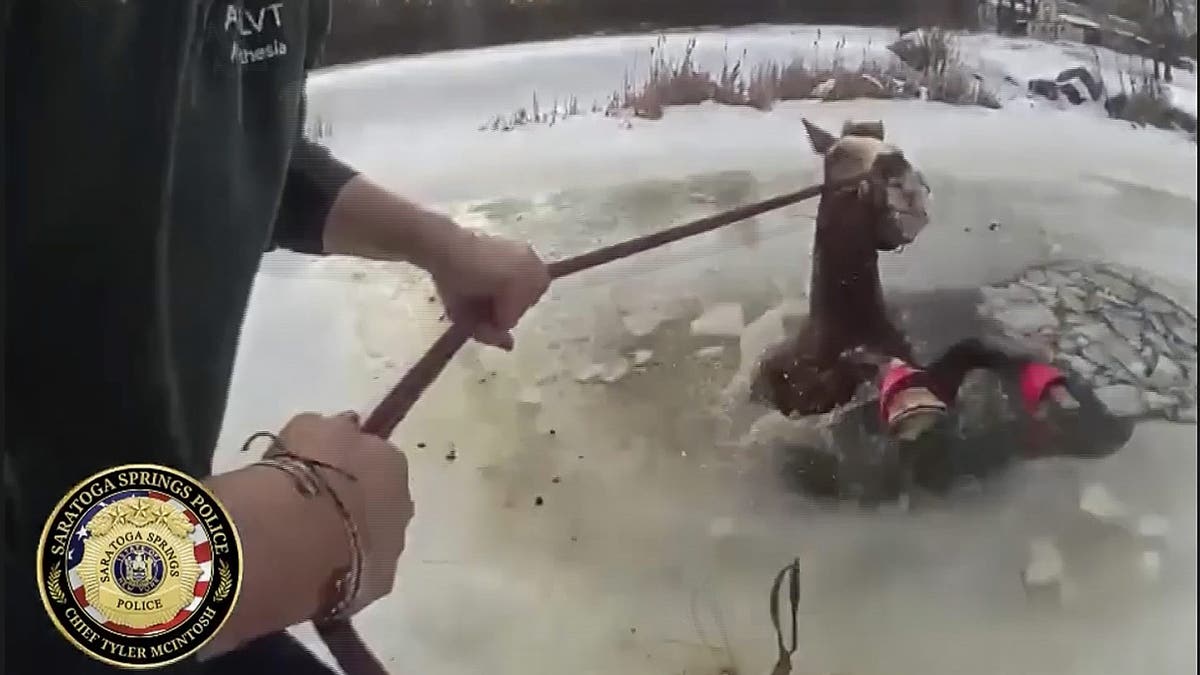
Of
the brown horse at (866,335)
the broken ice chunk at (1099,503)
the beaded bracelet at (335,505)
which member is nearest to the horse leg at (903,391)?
the brown horse at (866,335)

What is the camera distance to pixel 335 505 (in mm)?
570

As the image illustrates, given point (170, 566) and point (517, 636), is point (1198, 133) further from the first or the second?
point (170, 566)

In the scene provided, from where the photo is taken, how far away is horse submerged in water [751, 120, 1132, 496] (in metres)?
0.61

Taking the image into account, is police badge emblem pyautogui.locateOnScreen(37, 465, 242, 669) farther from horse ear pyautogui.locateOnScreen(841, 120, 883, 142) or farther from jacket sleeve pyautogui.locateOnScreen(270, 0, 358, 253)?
horse ear pyautogui.locateOnScreen(841, 120, 883, 142)

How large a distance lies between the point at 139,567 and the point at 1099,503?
556 mm

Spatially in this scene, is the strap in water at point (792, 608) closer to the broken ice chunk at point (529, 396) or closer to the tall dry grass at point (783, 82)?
the broken ice chunk at point (529, 396)

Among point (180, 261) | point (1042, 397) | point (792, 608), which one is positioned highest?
point (180, 261)

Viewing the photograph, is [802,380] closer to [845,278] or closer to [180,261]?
[845,278]

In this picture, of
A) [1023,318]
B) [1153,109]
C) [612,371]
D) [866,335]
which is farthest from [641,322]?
[1153,109]

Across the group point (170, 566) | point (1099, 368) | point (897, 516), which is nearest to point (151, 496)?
point (170, 566)

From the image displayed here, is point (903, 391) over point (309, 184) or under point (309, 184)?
under

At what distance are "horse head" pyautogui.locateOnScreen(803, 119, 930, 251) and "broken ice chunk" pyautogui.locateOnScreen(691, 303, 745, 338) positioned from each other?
10 cm

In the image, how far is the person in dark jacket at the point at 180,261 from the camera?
0.52m

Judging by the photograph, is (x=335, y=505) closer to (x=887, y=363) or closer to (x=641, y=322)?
(x=641, y=322)
